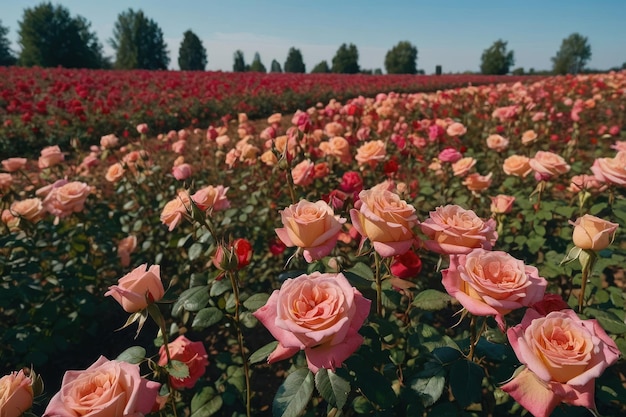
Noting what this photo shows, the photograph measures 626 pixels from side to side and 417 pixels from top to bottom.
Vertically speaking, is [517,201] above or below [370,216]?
below

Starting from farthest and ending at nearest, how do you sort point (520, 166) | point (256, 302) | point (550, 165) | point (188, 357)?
point (520, 166)
point (550, 165)
point (188, 357)
point (256, 302)

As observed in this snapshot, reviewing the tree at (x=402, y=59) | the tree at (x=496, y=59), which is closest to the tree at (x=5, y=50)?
the tree at (x=402, y=59)

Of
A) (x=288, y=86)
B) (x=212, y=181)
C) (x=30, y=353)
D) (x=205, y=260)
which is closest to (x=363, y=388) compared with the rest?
(x=30, y=353)

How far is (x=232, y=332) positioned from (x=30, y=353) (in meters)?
1.15

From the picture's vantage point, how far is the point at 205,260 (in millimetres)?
2938

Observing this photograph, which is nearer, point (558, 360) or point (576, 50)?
point (558, 360)

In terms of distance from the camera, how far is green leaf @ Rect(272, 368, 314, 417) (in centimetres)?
88

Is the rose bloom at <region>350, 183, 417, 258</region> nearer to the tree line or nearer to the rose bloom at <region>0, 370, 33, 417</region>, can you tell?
the rose bloom at <region>0, 370, 33, 417</region>

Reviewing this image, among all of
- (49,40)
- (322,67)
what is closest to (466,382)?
(49,40)

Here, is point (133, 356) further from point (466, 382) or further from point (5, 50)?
point (5, 50)

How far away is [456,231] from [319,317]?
0.48m

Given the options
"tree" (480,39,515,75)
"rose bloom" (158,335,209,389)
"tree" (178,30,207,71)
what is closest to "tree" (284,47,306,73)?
"tree" (178,30,207,71)

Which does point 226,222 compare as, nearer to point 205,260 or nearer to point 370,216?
point 205,260

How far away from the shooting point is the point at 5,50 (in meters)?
37.8
